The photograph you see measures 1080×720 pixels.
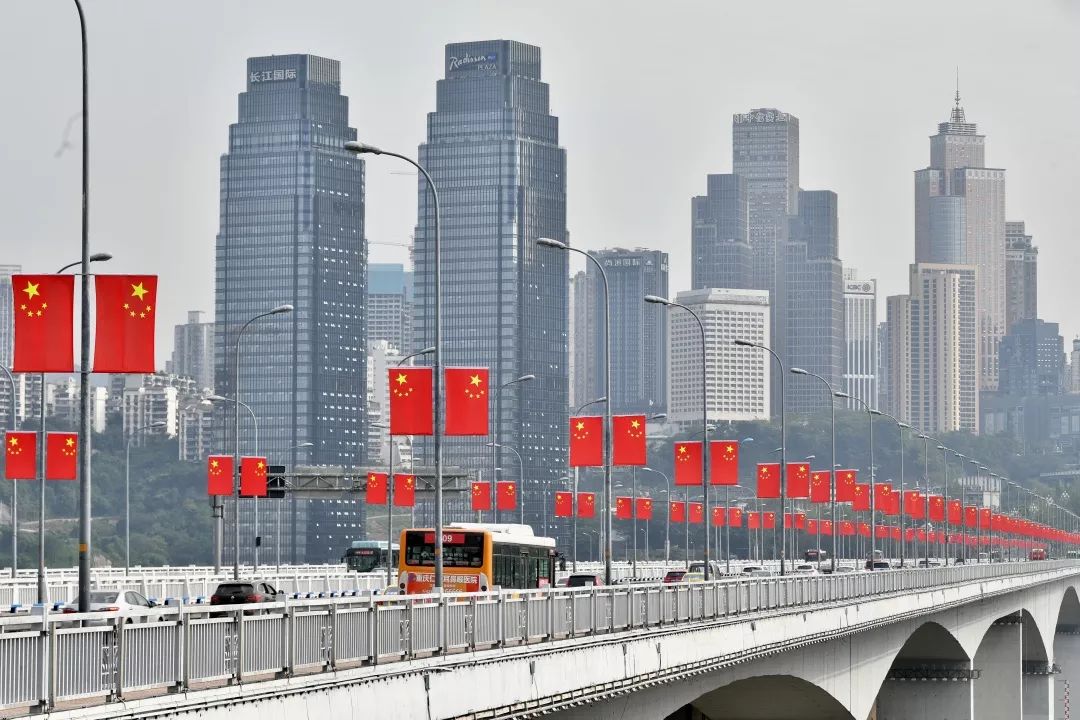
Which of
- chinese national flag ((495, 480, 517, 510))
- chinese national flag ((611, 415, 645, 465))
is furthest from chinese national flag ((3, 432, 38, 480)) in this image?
chinese national flag ((495, 480, 517, 510))

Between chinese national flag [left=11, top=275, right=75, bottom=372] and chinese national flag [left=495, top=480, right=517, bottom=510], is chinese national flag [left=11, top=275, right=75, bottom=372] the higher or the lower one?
the higher one

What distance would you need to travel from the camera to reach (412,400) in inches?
1957

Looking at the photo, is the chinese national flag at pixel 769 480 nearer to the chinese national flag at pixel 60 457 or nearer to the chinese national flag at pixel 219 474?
the chinese national flag at pixel 219 474

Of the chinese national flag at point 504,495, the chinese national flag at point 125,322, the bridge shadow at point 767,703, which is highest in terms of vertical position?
the chinese national flag at point 125,322

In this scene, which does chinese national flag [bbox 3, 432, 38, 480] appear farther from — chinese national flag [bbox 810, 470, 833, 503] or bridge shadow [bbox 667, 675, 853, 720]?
chinese national flag [bbox 810, 470, 833, 503]

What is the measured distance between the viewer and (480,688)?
27.5 metres

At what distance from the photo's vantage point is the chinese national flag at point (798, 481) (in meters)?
94.8

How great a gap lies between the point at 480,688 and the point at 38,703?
9.10 metres

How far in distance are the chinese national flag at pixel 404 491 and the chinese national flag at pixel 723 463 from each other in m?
16.1

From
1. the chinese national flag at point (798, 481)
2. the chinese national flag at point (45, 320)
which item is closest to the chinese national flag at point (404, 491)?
the chinese national flag at point (798, 481)

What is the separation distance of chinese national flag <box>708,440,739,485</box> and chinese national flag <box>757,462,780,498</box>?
13.1 meters

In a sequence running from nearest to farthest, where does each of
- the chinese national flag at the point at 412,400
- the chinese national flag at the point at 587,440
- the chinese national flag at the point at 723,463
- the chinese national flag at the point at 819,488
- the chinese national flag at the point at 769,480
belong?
the chinese national flag at the point at 412,400
the chinese national flag at the point at 587,440
the chinese national flag at the point at 723,463
the chinese national flag at the point at 769,480
the chinese national flag at the point at 819,488

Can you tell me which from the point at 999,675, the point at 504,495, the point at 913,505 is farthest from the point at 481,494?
the point at 913,505

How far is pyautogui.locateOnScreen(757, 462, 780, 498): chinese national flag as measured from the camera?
300ft
